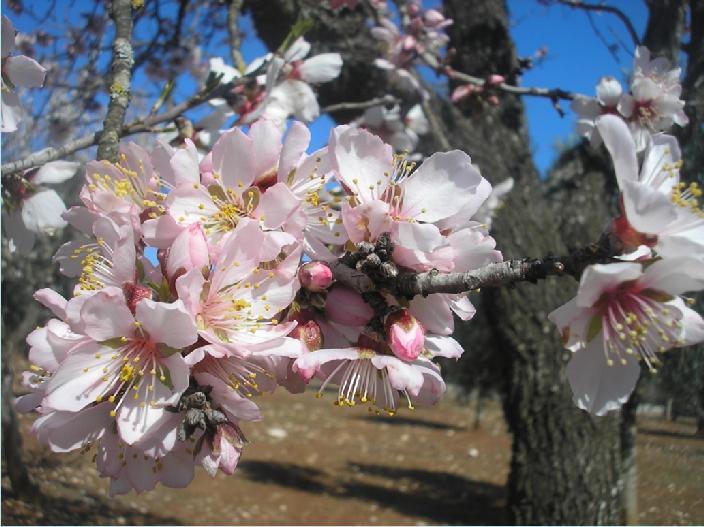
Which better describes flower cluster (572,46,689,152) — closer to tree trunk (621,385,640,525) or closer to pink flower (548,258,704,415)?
pink flower (548,258,704,415)

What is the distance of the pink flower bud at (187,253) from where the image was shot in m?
0.68

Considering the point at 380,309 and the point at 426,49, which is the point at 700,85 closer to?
the point at 426,49

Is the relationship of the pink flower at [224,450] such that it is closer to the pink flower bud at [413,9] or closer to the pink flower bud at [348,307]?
the pink flower bud at [348,307]

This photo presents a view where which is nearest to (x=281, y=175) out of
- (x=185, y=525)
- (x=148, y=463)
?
(x=148, y=463)

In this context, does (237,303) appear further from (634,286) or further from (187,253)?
(634,286)

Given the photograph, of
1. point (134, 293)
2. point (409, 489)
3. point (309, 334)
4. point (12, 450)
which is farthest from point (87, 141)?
point (409, 489)

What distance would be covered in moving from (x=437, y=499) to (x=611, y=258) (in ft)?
23.5

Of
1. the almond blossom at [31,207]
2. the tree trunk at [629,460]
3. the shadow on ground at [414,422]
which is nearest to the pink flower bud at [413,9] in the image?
the almond blossom at [31,207]

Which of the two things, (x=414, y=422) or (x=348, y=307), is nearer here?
(x=348, y=307)

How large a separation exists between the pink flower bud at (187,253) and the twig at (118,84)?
16.5 inches

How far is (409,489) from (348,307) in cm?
757

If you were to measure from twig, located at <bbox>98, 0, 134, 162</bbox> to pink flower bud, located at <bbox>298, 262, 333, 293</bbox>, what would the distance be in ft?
1.59

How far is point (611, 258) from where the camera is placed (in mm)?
627

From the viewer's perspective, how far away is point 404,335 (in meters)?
0.70
